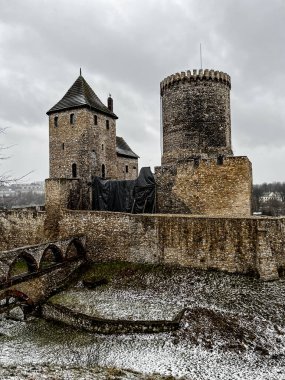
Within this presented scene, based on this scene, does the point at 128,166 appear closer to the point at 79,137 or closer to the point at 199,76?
the point at 79,137

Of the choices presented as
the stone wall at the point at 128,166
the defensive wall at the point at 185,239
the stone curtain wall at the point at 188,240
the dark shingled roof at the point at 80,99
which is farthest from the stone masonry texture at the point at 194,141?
the stone wall at the point at 128,166

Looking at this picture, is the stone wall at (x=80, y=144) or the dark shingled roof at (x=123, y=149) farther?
the dark shingled roof at (x=123, y=149)

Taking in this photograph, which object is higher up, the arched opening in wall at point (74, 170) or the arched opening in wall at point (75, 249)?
the arched opening in wall at point (74, 170)

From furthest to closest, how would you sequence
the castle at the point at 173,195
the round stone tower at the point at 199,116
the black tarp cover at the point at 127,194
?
the round stone tower at the point at 199,116, the black tarp cover at the point at 127,194, the castle at the point at 173,195

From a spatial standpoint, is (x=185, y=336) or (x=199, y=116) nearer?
(x=185, y=336)

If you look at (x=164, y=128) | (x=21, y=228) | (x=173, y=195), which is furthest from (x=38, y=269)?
(x=164, y=128)

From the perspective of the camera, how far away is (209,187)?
1870 cm

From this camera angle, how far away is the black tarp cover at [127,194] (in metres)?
20.7

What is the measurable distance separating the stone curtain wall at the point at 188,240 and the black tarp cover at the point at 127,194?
3.07 m

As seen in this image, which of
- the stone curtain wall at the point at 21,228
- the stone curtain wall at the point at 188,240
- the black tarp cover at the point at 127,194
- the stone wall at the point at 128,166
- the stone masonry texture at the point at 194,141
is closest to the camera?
the stone curtain wall at the point at 188,240

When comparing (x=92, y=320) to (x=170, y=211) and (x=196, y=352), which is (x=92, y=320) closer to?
(x=196, y=352)

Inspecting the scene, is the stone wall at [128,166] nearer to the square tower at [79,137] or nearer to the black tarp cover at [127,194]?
the square tower at [79,137]

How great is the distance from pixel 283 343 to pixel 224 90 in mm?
18097

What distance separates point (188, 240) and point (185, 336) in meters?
5.18
